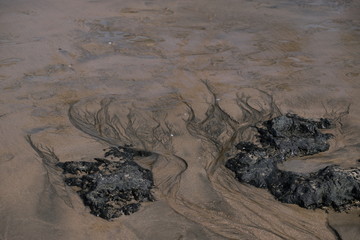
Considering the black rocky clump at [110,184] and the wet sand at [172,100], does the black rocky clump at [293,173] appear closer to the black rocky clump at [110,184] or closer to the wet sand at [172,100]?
the wet sand at [172,100]

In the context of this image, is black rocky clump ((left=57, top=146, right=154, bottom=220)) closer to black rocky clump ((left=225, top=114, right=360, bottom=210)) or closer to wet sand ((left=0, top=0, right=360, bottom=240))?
wet sand ((left=0, top=0, right=360, bottom=240))

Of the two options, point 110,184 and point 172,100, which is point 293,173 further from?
point 172,100

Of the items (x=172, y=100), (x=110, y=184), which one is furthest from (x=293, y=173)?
(x=172, y=100)

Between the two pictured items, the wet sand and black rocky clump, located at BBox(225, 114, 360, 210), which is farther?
black rocky clump, located at BBox(225, 114, 360, 210)

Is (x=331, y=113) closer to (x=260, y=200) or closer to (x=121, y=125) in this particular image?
(x=260, y=200)

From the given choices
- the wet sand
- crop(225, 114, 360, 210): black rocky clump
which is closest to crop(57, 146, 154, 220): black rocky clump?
the wet sand

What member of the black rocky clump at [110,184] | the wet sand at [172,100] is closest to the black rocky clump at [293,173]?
the wet sand at [172,100]
